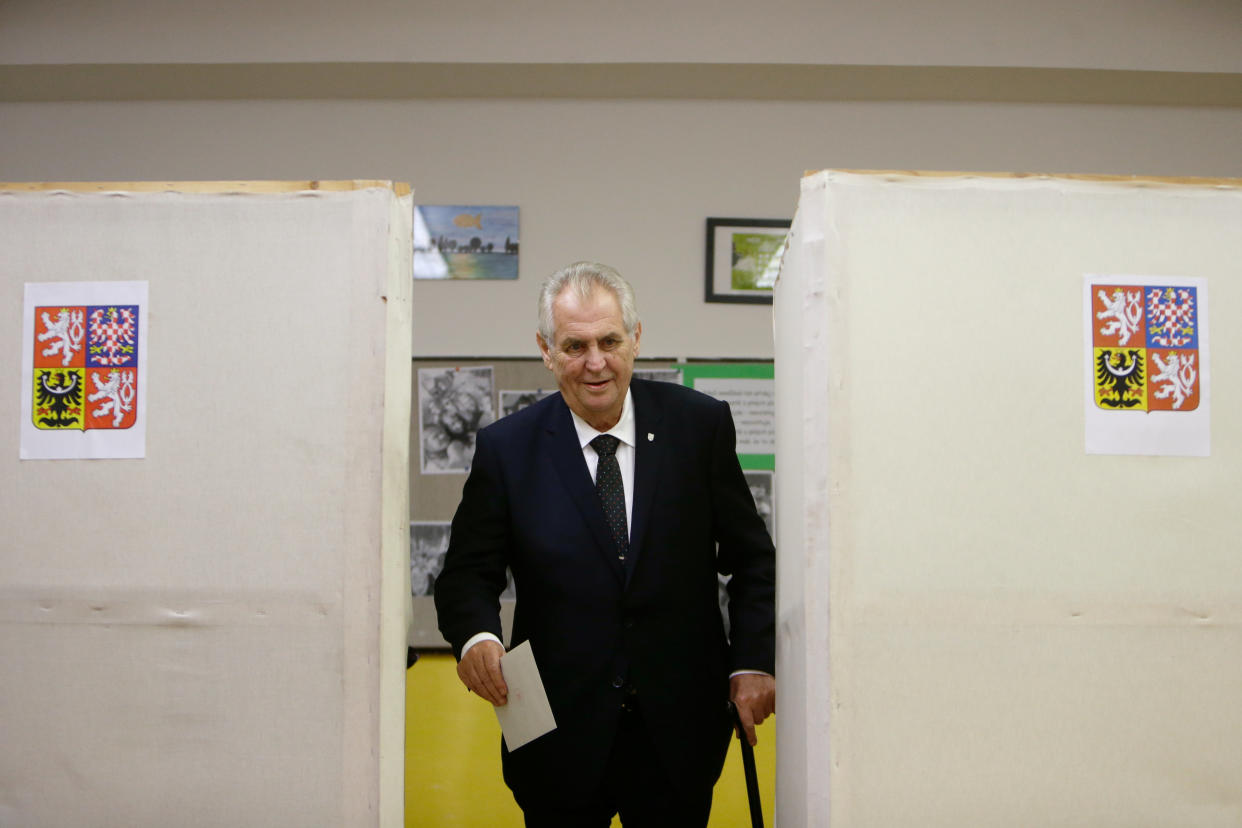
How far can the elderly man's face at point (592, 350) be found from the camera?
1.37 m

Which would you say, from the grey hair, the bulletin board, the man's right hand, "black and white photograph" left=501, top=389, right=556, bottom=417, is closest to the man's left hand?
the man's right hand

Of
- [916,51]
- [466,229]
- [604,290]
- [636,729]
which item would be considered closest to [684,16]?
[916,51]

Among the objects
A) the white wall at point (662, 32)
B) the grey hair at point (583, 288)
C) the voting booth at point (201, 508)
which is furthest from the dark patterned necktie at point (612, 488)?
the white wall at point (662, 32)

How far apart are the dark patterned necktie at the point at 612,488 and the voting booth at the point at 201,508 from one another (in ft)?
1.50

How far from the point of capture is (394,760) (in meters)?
1.03

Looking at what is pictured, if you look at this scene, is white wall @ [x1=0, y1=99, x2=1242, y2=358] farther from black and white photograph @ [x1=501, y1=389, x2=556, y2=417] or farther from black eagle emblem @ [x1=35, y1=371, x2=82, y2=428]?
black eagle emblem @ [x1=35, y1=371, x2=82, y2=428]

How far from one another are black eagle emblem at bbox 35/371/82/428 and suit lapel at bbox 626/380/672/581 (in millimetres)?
795

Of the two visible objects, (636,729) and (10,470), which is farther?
(636,729)

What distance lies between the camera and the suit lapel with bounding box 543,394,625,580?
138 cm

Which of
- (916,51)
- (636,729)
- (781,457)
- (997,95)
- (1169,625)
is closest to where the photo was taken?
(1169,625)

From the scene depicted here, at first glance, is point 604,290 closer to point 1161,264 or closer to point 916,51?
point 1161,264

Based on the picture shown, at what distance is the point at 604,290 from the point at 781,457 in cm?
41

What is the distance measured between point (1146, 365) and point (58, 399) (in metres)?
1.30

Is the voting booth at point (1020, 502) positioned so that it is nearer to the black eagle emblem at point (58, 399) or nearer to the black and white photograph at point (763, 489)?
the black eagle emblem at point (58, 399)
